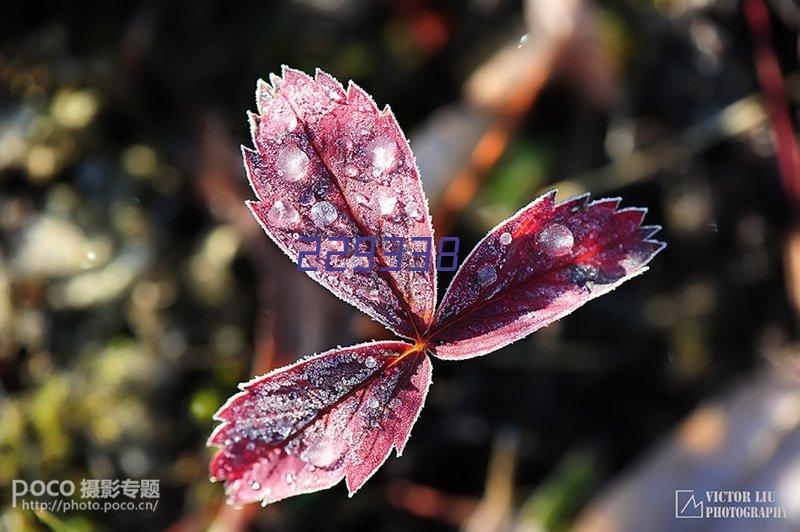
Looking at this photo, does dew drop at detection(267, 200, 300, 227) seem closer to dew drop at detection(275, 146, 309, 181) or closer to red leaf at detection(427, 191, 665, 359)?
dew drop at detection(275, 146, 309, 181)

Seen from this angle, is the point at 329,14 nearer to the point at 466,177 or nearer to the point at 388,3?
the point at 388,3

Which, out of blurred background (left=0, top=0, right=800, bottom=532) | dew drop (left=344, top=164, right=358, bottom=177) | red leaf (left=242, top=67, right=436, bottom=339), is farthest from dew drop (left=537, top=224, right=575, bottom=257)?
blurred background (left=0, top=0, right=800, bottom=532)

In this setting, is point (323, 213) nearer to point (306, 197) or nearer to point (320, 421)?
point (306, 197)

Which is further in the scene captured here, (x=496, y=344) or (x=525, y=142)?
(x=525, y=142)

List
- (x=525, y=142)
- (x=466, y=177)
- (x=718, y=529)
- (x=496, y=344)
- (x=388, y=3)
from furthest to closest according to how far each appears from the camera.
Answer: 1. (x=388, y=3)
2. (x=525, y=142)
3. (x=466, y=177)
4. (x=718, y=529)
5. (x=496, y=344)

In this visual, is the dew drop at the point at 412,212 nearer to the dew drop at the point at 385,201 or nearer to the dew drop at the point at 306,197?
the dew drop at the point at 385,201

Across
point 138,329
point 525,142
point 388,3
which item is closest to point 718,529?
point 525,142

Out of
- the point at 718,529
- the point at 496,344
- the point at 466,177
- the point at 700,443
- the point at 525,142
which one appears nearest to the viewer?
the point at 496,344
